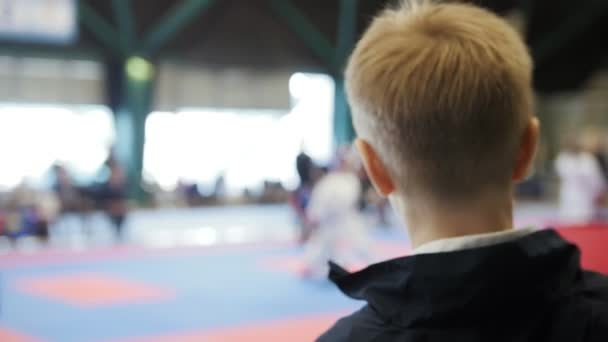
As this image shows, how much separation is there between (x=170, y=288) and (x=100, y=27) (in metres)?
10.2

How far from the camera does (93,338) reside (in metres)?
5.82

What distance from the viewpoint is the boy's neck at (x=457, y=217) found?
103 centimetres

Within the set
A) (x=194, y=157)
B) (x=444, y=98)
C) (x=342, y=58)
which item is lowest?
(x=444, y=98)

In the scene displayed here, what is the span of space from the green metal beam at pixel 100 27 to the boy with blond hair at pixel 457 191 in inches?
637

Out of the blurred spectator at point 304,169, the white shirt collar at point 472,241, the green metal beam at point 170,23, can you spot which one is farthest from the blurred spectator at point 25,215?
the white shirt collar at point 472,241

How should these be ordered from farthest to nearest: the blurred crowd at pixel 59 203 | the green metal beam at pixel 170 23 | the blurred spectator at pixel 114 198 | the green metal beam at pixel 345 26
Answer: the green metal beam at pixel 345 26 → the green metal beam at pixel 170 23 → the blurred spectator at pixel 114 198 → the blurred crowd at pixel 59 203

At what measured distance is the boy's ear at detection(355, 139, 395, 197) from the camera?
1072mm

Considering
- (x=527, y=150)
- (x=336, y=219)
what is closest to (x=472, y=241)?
(x=527, y=150)

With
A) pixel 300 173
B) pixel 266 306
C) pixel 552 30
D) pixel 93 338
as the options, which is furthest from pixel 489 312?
pixel 552 30

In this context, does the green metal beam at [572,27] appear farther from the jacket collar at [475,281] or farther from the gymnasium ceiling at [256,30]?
the jacket collar at [475,281]

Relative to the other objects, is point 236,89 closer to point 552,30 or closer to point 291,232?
point 291,232

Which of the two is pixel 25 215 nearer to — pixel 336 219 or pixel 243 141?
pixel 336 219

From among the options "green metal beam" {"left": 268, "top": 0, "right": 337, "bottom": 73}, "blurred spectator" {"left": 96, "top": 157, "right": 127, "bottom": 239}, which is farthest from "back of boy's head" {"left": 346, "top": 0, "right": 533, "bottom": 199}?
"green metal beam" {"left": 268, "top": 0, "right": 337, "bottom": 73}

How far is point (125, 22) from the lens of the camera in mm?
16625
